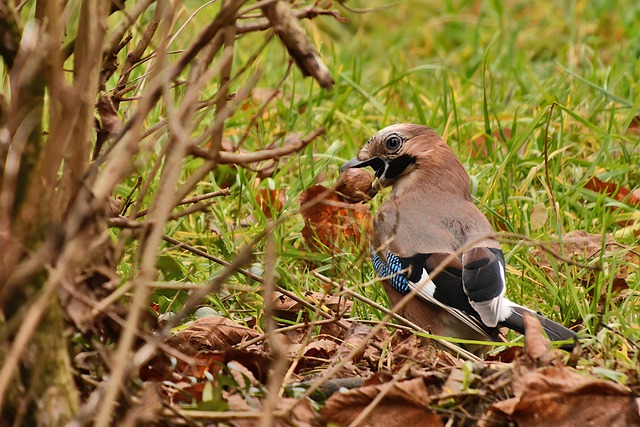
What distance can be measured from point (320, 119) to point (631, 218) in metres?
1.93

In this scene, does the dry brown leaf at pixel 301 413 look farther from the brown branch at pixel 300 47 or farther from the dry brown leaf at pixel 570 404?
the brown branch at pixel 300 47

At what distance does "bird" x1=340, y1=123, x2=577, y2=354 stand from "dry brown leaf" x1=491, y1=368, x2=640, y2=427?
636mm

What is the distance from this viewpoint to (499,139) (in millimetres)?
5461

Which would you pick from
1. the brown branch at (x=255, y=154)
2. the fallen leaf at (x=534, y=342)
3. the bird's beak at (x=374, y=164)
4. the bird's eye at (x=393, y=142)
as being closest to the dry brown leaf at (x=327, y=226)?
the bird's beak at (x=374, y=164)

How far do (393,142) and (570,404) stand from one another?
2.13 metres

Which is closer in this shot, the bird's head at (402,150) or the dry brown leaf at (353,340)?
the dry brown leaf at (353,340)

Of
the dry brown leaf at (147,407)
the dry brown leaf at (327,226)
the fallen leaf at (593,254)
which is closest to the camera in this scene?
the dry brown leaf at (147,407)

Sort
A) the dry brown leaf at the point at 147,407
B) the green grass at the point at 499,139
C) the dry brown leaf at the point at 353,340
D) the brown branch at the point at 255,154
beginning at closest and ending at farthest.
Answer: the dry brown leaf at the point at 147,407, the brown branch at the point at 255,154, the dry brown leaf at the point at 353,340, the green grass at the point at 499,139

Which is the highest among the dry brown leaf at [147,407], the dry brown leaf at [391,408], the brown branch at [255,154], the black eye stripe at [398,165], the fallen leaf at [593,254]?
the brown branch at [255,154]

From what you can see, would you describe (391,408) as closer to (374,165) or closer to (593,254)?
(593,254)

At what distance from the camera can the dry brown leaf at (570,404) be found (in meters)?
2.63

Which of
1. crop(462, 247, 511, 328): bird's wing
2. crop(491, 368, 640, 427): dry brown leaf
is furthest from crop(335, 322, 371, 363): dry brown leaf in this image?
crop(491, 368, 640, 427): dry brown leaf

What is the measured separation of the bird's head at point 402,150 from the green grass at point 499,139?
344mm

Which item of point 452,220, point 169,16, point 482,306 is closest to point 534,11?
point 452,220
